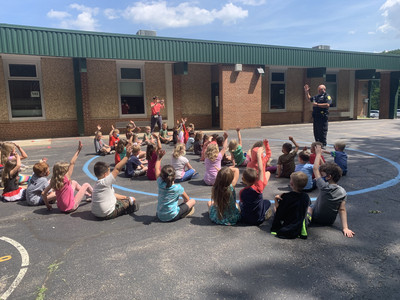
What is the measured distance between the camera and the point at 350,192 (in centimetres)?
611

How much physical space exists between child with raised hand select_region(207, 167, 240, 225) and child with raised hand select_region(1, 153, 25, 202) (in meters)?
3.96

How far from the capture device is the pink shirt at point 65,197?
519cm

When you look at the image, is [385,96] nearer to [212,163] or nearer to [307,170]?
[307,170]

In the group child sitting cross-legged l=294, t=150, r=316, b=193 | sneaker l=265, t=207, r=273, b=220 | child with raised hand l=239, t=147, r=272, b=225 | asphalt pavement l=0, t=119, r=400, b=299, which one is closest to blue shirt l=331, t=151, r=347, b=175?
child sitting cross-legged l=294, t=150, r=316, b=193

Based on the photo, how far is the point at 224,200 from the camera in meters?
4.51

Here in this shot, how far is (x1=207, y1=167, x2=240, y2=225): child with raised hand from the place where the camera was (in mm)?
4438

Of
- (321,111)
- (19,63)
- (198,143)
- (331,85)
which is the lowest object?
(198,143)

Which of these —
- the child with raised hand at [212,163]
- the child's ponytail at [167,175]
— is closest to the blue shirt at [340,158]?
the child with raised hand at [212,163]

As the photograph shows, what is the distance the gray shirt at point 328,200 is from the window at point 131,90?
15.0 meters

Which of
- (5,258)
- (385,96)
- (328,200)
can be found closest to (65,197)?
(5,258)

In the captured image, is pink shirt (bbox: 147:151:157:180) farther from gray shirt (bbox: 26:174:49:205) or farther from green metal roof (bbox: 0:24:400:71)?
green metal roof (bbox: 0:24:400:71)

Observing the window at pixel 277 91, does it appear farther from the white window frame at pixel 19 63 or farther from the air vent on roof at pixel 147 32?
the white window frame at pixel 19 63

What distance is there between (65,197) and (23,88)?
12970 mm

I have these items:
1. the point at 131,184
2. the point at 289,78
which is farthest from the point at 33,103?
the point at 289,78
